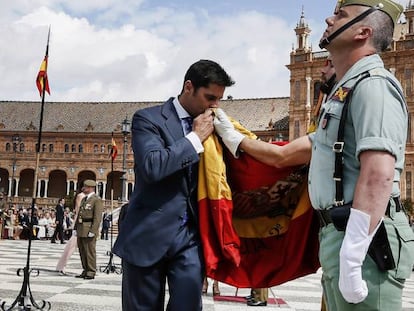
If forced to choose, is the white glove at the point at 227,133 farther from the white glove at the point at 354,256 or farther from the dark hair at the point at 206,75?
the white glove at the point at 354,256

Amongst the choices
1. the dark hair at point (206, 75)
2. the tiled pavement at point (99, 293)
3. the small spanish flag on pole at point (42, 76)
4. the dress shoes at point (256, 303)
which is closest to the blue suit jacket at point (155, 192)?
the dark hair at point (206, 75)

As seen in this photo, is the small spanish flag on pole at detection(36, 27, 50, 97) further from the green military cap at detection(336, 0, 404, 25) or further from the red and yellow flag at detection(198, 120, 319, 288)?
the green military cap at detection(336, 0, 404, 25)

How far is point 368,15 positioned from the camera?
7.28 ft

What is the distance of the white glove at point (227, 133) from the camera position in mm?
2842

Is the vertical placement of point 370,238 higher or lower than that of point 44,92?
lower

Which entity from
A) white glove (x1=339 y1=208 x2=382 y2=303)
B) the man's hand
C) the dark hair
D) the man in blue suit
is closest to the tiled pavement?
the man in blue suit

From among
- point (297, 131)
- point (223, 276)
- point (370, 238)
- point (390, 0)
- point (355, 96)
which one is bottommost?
point (223, 276)

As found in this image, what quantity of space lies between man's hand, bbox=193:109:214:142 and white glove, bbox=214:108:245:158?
0.04m

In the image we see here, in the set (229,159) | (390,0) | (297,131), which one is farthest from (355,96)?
(297,131)

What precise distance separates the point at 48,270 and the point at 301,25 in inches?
2500

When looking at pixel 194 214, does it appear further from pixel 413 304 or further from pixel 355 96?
pixel 413 304

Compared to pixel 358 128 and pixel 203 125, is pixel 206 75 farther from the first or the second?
pixel 358 128

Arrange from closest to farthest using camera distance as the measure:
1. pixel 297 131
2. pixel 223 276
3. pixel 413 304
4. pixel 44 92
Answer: pixel 223 276 < pixel 44 92 < pixel 413 304 < pixel 297 131

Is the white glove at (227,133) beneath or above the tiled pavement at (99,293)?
above
